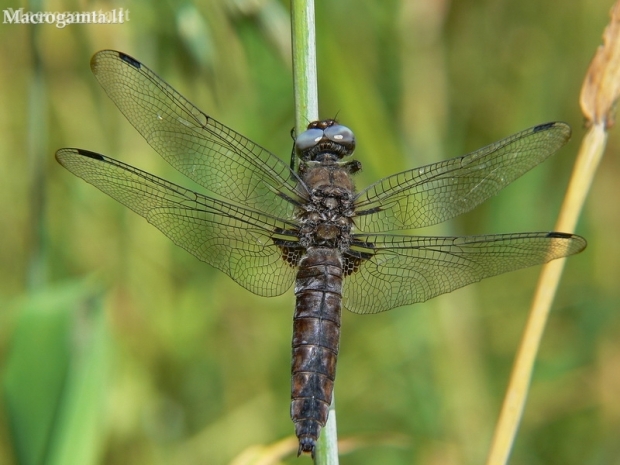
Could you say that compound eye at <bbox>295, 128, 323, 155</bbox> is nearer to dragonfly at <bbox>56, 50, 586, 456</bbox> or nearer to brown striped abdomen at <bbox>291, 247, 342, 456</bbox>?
dragonfly at <bbox>56, 50, 586, 456</bbox>

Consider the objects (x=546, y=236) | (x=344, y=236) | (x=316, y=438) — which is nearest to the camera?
(x=316, y=438)

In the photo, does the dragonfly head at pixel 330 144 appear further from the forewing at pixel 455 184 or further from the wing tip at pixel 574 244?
the wing tip at pixel 574 244

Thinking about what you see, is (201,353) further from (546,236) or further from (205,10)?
(546,236)

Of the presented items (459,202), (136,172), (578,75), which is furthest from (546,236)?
(578,75)

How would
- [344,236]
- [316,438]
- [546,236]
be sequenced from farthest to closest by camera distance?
[344,236] < [546,236] < [316,438]

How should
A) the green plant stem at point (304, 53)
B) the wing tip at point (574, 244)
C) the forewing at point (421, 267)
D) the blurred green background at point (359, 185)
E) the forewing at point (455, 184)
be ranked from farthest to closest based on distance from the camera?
the blurred green background at point (359, 185) → the forewing at point (455, 184) → the forewing at point (421, 267) → the wing tip at point (574, 244) → the green plant stem at point (304, 53)

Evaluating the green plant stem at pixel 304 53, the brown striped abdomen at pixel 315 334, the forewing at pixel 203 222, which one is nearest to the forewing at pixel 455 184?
the brown striped abdomen at pixel 315 334

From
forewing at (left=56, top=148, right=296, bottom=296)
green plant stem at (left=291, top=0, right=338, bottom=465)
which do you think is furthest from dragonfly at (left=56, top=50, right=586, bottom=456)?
green plant stem at (left=291, top=0, right=338, bottom=465)
